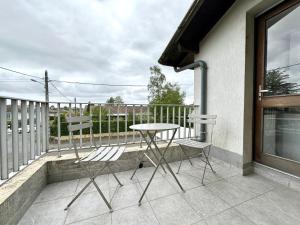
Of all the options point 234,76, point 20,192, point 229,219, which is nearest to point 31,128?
point 20,192

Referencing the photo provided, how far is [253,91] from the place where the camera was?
7.22 ft

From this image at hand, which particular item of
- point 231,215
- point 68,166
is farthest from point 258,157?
point 68,166

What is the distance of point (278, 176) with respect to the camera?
1.87 m

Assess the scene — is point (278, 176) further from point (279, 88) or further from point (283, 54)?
point (283, 54)

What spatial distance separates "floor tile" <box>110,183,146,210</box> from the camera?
4.85 feet

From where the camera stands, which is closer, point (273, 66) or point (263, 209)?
point (263, 209)

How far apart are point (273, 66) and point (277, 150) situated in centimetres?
124

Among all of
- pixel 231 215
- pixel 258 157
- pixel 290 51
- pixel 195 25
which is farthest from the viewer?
pixel 195 25

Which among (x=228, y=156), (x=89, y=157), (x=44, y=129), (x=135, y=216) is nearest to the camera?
(x=135, y=216)

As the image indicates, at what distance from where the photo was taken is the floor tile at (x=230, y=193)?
1521 millimetres

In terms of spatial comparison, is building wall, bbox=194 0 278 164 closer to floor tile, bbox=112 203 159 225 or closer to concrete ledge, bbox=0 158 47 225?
floor tile, bbox=112 203 159 225

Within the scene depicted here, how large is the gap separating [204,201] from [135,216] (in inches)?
30.6

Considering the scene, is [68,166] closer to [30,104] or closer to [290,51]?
[30,104]

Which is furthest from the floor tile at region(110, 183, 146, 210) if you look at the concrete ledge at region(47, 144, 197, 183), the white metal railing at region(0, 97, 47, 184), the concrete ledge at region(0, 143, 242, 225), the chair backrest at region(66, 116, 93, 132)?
the white metal railing at region(0, 97, 47, 184)
